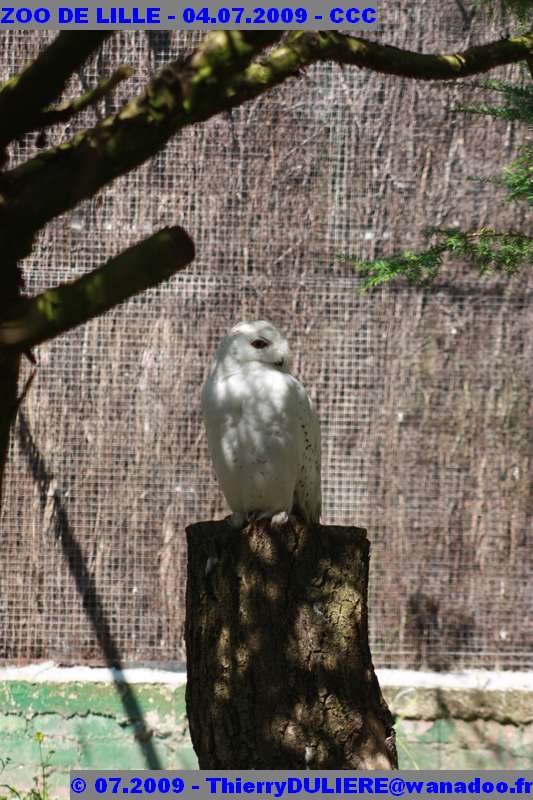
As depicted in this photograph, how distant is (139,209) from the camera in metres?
3.06

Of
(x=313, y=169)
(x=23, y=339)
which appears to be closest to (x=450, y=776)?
(x=313, y=169)

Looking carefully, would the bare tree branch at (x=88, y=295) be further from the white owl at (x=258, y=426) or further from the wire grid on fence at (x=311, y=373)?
the wire grid on fence at (x=311, y=373)

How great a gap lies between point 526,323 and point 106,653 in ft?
5.36

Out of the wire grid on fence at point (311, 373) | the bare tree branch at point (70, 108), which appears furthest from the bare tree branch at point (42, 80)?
the wire grid on fence at point (311, 373)

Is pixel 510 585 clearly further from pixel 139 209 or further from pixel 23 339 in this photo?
pixel 23 339

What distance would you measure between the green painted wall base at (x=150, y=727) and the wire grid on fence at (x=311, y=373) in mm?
105

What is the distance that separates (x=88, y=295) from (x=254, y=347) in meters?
1.51

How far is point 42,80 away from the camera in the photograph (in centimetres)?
90

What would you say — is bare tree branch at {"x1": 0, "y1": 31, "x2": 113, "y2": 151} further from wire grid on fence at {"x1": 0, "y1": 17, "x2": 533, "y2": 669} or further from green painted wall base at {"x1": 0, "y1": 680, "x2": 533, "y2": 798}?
green painted wall base at {"x1": 0, "y1": 680, "x2": 533, "y2": 798}

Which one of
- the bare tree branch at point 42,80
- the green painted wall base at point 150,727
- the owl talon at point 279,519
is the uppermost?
the bare tree branch at point 42,80

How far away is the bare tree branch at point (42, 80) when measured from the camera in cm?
90

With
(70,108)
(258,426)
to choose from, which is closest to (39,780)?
(258,426)

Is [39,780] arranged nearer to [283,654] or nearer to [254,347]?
[283,654]

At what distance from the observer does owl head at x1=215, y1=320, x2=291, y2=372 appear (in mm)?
2340
